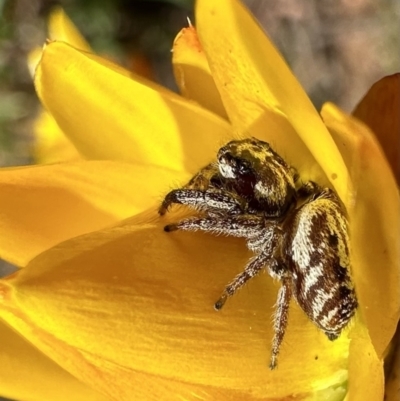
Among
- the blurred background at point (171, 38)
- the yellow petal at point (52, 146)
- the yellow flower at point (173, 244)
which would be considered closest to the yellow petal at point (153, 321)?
the yellow flower at point (173, 244)

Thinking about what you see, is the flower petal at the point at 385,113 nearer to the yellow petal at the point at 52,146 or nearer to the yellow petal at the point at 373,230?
the yellow petal at the point at 373,230

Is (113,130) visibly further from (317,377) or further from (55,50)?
(317,377)

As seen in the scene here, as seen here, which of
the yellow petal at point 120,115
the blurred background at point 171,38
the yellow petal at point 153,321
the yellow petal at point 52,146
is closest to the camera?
the yellow petal at point 153,321

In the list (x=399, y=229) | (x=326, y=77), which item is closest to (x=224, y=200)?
(x=399, y=229)

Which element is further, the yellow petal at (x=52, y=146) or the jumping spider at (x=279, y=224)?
the yellow petal at (x=52, y=146)

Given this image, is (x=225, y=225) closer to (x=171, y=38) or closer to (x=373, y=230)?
(x=373, y=230)

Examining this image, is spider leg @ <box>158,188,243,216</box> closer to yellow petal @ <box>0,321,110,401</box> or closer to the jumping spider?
the jumping spider

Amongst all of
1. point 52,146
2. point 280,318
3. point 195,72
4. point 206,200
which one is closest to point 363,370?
point 280,318
